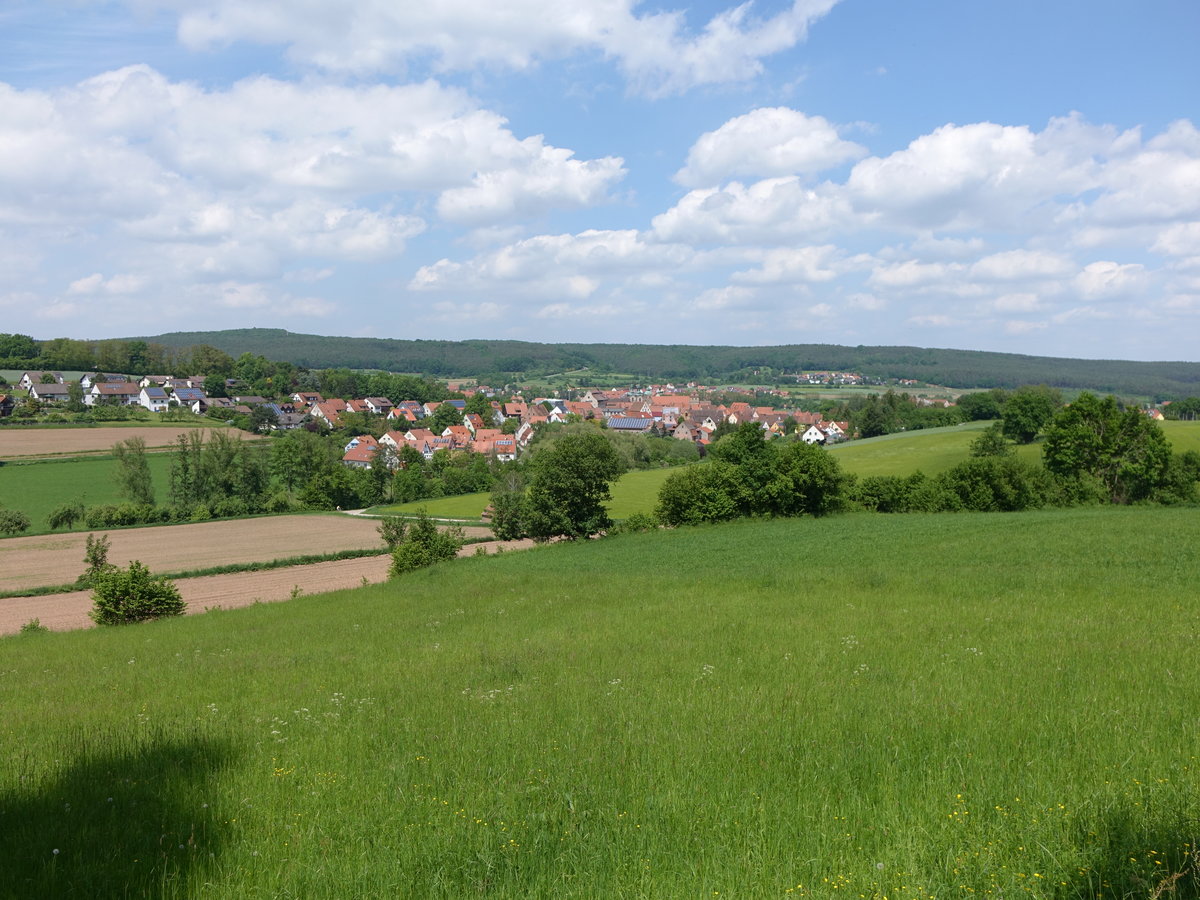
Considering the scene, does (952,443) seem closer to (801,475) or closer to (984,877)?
(801,475)

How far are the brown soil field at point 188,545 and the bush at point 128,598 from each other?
2293cm

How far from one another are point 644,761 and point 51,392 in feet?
555

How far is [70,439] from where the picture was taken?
4067 inches

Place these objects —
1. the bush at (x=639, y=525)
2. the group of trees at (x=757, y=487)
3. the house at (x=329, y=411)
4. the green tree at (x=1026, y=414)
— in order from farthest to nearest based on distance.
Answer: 1. the house at (x=329, y=411)
2. the green tree at (x=1026, y=414)
3. the group of trees at (x=757, y=487)
4. the bush at (x=639, y=525)

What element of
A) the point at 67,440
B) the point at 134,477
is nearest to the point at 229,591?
the point at 134,477

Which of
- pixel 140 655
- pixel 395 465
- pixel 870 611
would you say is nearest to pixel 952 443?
pixel 395 465

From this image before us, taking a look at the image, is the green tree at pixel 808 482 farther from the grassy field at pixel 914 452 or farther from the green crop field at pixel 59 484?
the green crop field at pixel 59 484

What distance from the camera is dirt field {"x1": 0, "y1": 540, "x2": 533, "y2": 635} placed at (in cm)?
3591

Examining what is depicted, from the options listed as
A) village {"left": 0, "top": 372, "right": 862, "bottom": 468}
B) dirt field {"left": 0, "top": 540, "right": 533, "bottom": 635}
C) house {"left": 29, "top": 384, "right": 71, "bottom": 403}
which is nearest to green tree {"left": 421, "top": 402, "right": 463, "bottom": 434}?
village {"left": 0, "top": 372, "right": 862, "bottom": 468}

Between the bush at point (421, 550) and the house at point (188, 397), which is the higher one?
the house at point (188, 397)

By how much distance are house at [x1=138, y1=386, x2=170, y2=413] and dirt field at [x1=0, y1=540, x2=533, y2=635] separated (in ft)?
404

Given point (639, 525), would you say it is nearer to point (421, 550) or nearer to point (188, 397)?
point (421, 550)

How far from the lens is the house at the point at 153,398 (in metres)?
152

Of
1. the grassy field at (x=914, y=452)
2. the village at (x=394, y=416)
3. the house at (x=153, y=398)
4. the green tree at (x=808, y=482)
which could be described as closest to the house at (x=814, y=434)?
the village at (x=394, y=416)
